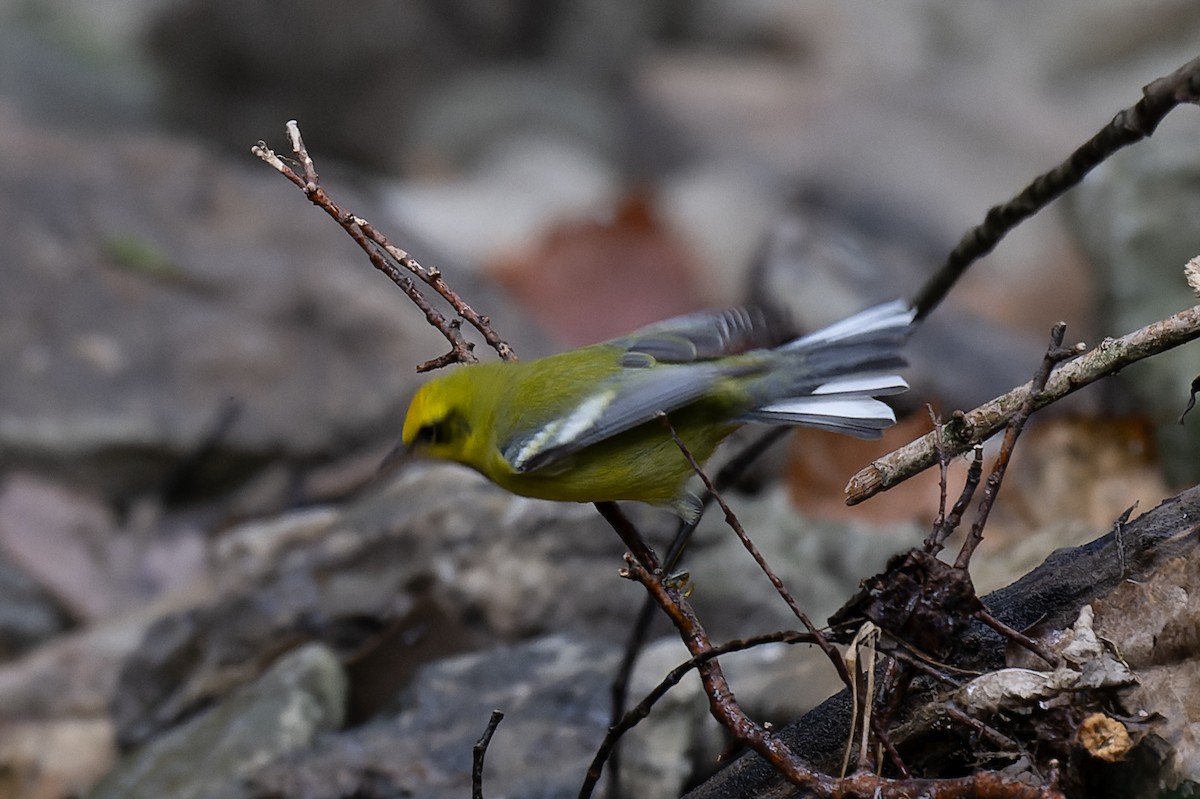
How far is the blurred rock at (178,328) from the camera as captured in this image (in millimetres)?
5383

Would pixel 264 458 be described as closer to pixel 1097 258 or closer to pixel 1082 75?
pixel 1097 258

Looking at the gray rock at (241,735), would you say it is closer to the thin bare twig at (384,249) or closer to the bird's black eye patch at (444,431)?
the bird's black eye patch at (444,431)

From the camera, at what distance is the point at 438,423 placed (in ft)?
9.52

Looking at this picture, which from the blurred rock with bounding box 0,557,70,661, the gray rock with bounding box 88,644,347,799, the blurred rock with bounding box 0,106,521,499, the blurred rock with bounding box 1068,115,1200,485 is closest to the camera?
the gray rock with bounding box 88,644,347,799

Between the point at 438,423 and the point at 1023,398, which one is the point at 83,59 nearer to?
the point at 438,423

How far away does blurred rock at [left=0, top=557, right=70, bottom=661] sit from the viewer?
15.3ft

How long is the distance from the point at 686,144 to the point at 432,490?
577 centimetres

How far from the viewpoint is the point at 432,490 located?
13.9ft

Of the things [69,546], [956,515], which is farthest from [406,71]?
[956,515]

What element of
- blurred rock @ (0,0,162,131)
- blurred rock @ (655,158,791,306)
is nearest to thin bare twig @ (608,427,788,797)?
blurred rock @ (655,158,791,306)

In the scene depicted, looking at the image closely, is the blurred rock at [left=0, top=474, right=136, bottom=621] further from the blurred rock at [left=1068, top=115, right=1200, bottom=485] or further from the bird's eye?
the blurred rock at [left=1068, top=115, right=1200, bottom=485]

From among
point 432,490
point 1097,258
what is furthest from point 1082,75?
point 432,490

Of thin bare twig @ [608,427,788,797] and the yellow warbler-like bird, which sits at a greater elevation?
the yellow warbler-like bird

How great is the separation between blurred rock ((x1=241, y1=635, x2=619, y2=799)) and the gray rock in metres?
0.13
